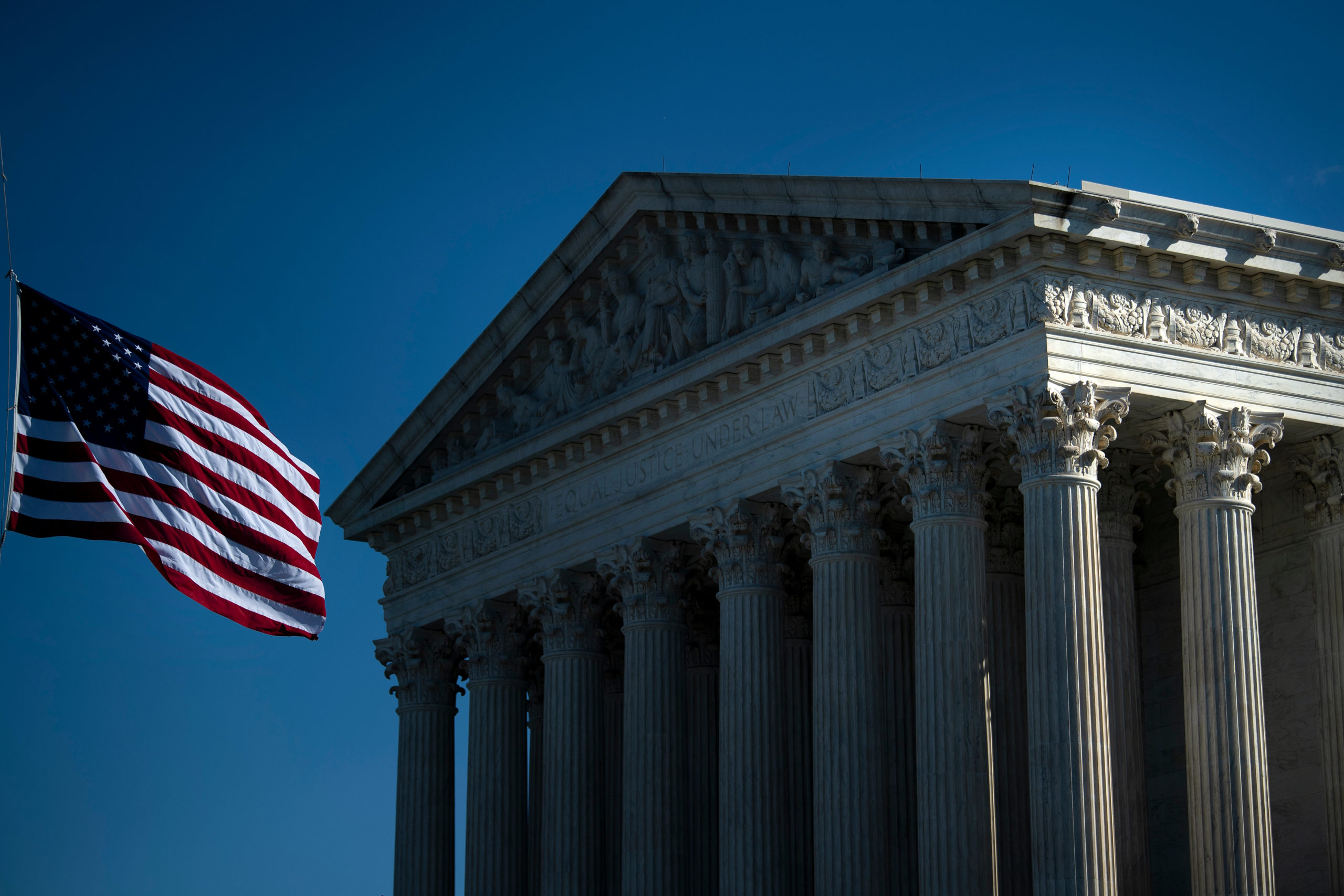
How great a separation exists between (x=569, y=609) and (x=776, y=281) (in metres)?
10.8

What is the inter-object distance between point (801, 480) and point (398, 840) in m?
19.0

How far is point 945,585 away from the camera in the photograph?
39562 mm

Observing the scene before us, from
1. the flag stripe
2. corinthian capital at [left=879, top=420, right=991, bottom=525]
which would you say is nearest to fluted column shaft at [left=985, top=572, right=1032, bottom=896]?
corinthian capital at [left=879, top=420, right=991, bottom=525]

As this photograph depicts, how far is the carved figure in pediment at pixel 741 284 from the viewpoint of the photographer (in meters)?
45.8

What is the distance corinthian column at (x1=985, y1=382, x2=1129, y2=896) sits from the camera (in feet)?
118

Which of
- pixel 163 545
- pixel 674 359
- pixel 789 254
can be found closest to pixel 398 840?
pixel 674 359

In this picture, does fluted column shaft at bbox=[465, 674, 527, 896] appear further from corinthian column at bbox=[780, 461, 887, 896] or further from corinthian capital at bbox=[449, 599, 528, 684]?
corinthian column at bbox=[780, 461, 887, 896]

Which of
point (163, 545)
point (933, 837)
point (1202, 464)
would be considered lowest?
point (933, 837)

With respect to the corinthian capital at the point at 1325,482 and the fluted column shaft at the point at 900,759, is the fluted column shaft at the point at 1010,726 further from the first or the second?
the corinthian capital at the point at 1325,482

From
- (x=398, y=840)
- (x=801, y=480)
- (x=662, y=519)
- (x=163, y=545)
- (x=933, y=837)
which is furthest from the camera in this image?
(x=398, y=840)

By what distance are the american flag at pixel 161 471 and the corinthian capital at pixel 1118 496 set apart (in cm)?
1850

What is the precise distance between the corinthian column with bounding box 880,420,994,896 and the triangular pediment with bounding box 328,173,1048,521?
13.5 feet

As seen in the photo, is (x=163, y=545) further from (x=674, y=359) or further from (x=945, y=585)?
(x=674, y=359)

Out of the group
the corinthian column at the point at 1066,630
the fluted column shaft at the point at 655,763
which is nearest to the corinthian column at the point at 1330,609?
the corinthian column at the point at 1066,630
